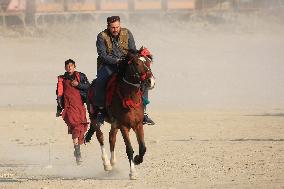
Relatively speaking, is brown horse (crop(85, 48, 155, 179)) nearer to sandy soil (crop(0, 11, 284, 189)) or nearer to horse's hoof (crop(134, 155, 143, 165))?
horse's hoof (crop(134, 155, 143, 165))

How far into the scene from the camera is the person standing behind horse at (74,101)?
15.1 metres

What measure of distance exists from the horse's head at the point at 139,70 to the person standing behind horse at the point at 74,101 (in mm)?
2388

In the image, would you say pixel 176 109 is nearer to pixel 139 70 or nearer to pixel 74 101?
pixel 74 101

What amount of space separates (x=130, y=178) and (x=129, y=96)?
3.48ft

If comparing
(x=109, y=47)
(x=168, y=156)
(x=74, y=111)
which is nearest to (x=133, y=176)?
(x=109, y=47)

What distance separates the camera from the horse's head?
12.5m

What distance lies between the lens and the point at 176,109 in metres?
30.2

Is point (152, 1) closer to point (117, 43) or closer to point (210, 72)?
point (210, 72)

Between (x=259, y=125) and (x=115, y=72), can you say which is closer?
(x=115, y=72)

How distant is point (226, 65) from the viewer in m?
48.6

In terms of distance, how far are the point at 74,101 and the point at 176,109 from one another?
49.1 feet

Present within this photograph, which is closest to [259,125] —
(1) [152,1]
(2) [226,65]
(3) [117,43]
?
(3) [117,43]

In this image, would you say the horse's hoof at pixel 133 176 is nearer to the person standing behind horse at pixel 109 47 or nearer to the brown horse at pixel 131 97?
the brown horse at pixel 131 97

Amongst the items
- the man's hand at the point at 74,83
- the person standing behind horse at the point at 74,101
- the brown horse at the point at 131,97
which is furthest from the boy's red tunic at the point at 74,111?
the brown horse at the point at 131,97
